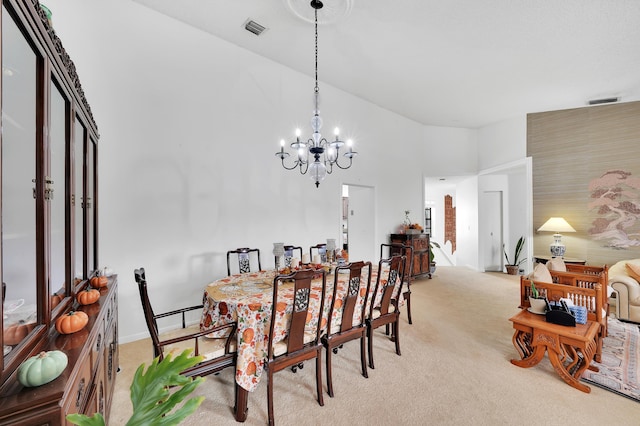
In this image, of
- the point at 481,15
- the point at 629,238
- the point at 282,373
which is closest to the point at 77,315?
the point at 282,373

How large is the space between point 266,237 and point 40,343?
306cm

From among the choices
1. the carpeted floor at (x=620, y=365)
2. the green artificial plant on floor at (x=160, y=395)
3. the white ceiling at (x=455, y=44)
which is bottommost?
the carpeted floor at (x=620, y=365)

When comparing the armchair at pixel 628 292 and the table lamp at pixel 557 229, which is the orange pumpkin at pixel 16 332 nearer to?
the armchair at pixel 628 292

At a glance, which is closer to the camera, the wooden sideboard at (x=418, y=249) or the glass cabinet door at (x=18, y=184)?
the glass cabinet door at (x=18, y=184)

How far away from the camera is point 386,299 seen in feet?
8.30

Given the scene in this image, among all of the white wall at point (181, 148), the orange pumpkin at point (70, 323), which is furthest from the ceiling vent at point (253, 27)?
the orange pumpkin at point (70, 323)

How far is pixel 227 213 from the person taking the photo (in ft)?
12.1

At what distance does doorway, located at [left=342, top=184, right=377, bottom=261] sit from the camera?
18.6 ft

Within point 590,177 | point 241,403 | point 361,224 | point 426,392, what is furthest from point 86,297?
point 590,177

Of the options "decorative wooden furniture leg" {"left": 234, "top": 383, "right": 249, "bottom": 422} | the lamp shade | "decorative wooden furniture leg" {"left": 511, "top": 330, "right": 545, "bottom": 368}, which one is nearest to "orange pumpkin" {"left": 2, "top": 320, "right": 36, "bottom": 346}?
"decorative wooden furniture leg" {"left": 234, "top": 383, "right": 249, "bottom": 422}

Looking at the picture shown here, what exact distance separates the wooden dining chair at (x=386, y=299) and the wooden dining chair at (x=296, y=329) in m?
0.58

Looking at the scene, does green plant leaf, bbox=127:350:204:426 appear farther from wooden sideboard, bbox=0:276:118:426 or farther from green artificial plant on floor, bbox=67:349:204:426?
wooden sideboard, bbox=0:276:118:426

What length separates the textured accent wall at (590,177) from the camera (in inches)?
175

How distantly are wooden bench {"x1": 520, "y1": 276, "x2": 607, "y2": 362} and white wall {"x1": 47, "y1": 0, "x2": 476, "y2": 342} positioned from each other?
9.46 ft
